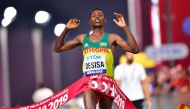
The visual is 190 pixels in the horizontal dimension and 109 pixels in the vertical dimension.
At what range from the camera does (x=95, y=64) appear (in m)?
9.95

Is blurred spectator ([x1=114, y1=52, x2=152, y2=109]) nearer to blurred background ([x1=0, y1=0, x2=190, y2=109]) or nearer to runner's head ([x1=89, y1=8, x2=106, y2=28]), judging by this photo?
runner's head ([x1=89, y1=8, x2=106, y2=28])

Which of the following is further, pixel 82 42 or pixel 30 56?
pixel 30 56

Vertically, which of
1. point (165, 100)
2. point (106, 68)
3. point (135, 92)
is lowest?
point (165, 100)

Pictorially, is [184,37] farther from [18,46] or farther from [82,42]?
[82,42]

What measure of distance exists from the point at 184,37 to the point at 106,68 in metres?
28.7

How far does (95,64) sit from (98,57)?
10 centimetres

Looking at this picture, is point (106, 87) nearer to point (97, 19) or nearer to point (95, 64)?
point (95, 64)

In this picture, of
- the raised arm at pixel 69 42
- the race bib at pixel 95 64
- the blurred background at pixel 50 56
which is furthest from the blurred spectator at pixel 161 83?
the race bib at pixel 95 64

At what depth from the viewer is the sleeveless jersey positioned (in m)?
9.98

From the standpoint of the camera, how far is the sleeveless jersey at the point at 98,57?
9.98 meters

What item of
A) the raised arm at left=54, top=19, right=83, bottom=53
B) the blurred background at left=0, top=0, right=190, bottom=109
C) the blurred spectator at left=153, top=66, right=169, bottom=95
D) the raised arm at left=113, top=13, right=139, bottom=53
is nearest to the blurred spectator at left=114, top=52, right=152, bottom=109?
the raised arm at left=54, top=19, right=83, bottom=53

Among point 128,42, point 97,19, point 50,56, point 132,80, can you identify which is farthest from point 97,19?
point 50,56

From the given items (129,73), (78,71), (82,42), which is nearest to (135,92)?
(129,73)

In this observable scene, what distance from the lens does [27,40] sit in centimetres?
2388
